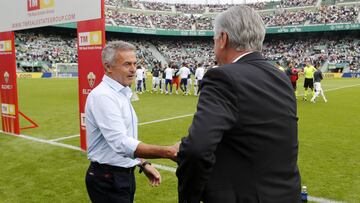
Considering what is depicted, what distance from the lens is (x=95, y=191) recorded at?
302 centimetres

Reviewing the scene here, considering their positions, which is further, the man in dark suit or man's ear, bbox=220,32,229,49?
man's ear, bbox=220,32,229,49

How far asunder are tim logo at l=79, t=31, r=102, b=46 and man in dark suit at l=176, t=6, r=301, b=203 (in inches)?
219

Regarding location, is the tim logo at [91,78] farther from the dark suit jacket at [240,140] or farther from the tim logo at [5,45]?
the dark suit jacket at [240,140]

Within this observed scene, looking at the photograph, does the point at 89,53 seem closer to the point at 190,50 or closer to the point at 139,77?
the point at 139,77

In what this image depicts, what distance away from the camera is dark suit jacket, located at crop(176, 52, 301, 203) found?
68.4 inches

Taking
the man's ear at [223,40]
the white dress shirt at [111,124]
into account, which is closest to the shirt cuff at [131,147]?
the white dress shirt at [111,124]

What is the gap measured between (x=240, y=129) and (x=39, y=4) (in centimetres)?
779

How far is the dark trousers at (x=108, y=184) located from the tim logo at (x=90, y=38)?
182 inches

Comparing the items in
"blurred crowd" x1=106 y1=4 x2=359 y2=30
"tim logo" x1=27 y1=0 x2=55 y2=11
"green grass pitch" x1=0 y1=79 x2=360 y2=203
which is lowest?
"green grass pitch" x1=0 y1=79 x2=360 y2=203

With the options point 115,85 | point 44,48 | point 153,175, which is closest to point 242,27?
point 115,85

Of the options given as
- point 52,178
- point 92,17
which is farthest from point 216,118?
point 92,17

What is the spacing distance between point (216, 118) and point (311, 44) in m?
66.3

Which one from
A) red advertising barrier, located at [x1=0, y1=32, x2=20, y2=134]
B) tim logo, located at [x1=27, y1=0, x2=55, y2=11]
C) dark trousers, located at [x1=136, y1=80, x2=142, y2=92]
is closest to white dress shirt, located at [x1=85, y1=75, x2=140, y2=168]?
tim logo, located at [x1=27, y1=0, x2=55, y2=11]

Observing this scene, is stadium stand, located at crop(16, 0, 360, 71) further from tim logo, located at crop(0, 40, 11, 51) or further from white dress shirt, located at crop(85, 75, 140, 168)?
white dress shirt, located at crop(85, 75, 140, 168)
